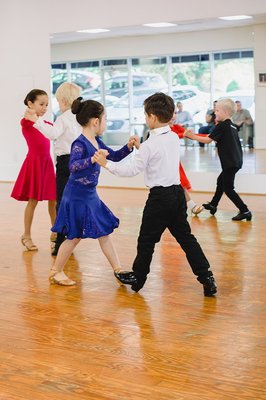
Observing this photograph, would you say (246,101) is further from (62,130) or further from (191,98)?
(62,130)

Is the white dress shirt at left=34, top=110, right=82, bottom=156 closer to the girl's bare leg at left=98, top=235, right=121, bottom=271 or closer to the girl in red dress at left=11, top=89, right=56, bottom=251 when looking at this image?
the girl in red dress at left=11, top=89, right=56, bottom=251

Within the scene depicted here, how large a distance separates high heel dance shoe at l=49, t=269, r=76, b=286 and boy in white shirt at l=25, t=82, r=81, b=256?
0.99m

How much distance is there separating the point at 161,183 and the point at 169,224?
0.95 feet

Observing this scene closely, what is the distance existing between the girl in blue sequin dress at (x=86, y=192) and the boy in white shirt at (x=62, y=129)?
84 centimetres

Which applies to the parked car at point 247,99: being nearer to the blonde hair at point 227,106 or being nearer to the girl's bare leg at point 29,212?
the blonde hair at point 227,106

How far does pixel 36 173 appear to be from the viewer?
21.1 feet

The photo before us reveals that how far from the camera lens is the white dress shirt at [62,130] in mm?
5840

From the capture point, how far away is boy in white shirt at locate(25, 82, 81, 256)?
5.86 m

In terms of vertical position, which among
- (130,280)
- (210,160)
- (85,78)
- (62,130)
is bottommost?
(130,280)

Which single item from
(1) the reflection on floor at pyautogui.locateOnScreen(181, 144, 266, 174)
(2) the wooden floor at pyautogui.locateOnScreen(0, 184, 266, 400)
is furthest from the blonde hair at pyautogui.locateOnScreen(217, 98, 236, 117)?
(1) the reflection on floor at pyautogui.locateOnScreen(181, 144, 266, 174)

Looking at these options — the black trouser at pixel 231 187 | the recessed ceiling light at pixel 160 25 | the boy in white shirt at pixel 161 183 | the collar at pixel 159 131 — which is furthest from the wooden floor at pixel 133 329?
the recessed ceiling light at pixel 160 25

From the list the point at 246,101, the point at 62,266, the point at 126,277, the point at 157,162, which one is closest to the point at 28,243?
the point at 62,266

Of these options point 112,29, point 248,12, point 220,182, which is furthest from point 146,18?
point 220,182

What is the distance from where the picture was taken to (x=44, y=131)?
230 inches
